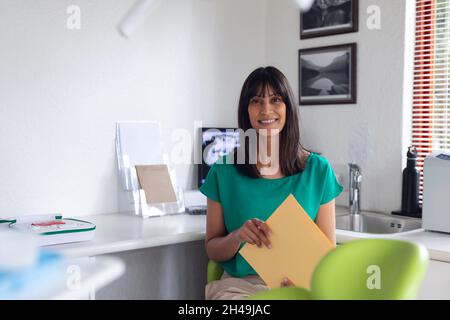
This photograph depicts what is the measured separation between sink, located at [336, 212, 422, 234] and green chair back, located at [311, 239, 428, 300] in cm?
154

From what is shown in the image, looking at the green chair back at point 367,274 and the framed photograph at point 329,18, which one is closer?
the green chair back at point 367,274

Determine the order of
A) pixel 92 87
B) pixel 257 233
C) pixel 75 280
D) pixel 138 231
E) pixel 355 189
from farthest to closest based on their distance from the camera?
pixel 355 189 < pixel 92 87 < pixel 138 231 < pixel 257 233 < pixel 75 280

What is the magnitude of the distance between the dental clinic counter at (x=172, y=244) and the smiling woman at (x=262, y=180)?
14 cm

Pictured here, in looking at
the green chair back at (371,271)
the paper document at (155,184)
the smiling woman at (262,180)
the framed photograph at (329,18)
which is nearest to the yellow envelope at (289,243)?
the green chair back at (371,271)

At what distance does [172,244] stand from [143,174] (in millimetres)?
383

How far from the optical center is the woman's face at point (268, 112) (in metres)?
1.52

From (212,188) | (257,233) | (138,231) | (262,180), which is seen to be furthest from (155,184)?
(257,233)

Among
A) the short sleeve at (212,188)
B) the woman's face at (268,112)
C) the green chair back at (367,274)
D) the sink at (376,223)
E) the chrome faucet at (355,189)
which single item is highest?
the woman's face at (268,112)

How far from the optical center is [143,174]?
2.10 metres

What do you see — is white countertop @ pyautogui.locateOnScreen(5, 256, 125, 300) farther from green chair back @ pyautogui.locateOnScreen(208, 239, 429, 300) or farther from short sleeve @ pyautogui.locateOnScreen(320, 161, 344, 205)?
short sleeve @ pyautogui.locateOnScreen(320, 161, 344, 205)

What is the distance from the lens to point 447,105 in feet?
6.89

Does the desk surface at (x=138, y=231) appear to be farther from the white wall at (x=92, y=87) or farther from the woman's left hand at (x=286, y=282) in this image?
the woman's left hand at (x=286, y=282)

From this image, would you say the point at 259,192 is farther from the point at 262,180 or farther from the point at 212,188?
the point at 212,188
